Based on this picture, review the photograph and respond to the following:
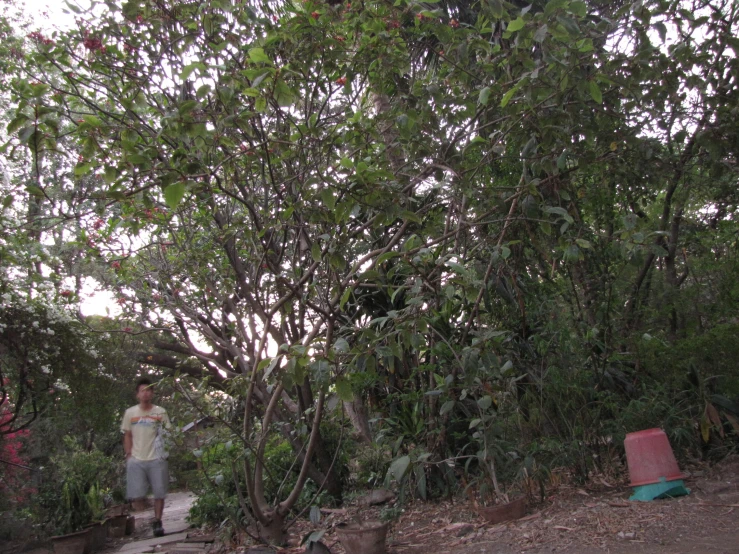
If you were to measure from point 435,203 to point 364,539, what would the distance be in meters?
1.97

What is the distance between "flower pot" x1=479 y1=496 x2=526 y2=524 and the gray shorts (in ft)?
10.9

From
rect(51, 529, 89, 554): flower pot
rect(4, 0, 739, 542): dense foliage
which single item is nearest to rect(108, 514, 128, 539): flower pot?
rect(51, 529, 89, 554): flower pot

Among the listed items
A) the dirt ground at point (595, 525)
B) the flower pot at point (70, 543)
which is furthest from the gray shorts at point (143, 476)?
the dirt ground at point (595, 525)

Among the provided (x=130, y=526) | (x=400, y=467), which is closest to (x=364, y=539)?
(x=400, y=467)

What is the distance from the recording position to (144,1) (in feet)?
11.1

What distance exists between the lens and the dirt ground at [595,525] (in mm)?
3018

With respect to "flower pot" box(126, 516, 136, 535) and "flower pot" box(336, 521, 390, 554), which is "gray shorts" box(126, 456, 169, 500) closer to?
"flower pot" box(126, 516, 136, 535)

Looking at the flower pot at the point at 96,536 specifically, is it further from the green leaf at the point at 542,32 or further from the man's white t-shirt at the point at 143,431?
the green leaf at the point at 542,32

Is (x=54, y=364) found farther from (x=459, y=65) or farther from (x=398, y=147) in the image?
(x=459, y=65)

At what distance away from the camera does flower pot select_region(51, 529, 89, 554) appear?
198 inches

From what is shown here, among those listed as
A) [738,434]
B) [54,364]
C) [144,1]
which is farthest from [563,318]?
[54,364]

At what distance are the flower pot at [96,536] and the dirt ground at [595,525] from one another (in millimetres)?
2342

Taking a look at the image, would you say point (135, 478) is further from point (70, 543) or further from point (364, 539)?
point (364, 539)

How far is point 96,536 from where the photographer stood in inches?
218
